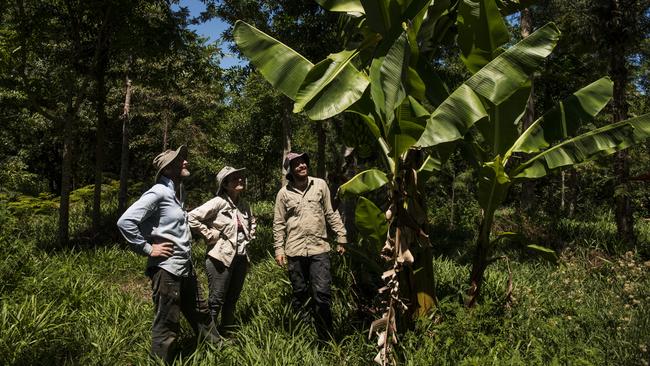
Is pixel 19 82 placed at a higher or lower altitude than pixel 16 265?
higher

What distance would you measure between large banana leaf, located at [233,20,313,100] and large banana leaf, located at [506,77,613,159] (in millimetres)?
2298

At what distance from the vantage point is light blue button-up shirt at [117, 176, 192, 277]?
389 cm

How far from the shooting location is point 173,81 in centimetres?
1174

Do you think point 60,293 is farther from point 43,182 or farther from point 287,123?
point 43,182

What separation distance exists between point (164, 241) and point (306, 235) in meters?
1.34

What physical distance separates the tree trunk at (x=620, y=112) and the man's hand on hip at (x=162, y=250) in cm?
821

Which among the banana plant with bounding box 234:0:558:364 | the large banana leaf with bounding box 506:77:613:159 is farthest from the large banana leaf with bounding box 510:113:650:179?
the banana plant with bounding box 234:0:558:364

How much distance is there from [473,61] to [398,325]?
262 centimetres

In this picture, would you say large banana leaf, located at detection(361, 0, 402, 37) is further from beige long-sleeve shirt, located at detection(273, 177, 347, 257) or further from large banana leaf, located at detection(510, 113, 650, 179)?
large banana leaf, located at detection(510, 113, 650, 179)

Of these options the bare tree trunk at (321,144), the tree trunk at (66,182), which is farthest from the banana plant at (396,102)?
the tree trunk at (66,182)

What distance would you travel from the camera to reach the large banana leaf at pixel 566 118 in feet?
16.3

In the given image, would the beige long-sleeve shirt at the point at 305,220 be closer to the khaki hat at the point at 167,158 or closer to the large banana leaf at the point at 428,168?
the large banana leaf at the point at 428,168

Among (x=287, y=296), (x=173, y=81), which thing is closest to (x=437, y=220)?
(x=173, y=81)

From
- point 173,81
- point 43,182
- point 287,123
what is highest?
point 173,81
